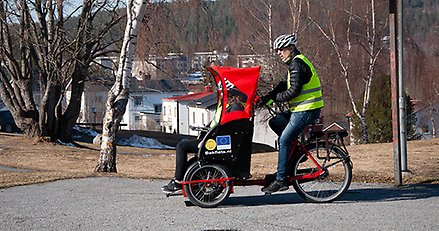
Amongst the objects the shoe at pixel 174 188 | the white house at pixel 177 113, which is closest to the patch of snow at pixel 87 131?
the white house at pixel 177 113

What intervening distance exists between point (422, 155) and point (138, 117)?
6812 cm

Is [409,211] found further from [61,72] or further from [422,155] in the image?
[61,72]

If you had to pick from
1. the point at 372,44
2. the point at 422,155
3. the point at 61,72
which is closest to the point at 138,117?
the point at 372,44

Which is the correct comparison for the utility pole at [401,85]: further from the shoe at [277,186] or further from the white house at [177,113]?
the white house at [177,113]

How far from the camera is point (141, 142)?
128ft

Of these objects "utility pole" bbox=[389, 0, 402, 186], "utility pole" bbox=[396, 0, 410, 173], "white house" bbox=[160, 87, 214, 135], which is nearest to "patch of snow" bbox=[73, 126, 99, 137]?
"white house" bbox=[160, 87, 214, 135]

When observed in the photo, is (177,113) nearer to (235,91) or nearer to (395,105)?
(395,105)

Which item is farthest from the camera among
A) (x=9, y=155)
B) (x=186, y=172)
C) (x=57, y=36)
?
(x=57, y=36)

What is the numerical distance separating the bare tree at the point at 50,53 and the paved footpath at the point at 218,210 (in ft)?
55.0

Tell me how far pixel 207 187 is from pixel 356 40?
111 ft

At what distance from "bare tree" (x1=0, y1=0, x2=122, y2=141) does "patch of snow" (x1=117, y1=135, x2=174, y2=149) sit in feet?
16.9

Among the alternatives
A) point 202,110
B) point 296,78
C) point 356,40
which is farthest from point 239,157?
point 202,110

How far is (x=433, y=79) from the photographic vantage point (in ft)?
183

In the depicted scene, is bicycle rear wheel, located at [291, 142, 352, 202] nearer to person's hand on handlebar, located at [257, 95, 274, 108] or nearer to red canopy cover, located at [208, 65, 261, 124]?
person's hand on handlebar, located at [257, 95, 274, 108]
